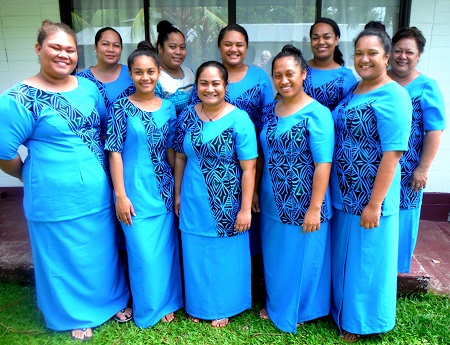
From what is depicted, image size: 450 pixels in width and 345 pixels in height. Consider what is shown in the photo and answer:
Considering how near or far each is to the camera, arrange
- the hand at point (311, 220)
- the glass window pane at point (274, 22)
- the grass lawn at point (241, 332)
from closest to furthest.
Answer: the hand at point (311, 220) < the grass lawn at point (241, 332) < the glass window pane at point (274, 22)

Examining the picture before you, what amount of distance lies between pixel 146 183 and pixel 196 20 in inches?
92.7

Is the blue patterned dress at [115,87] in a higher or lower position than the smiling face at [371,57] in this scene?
lower

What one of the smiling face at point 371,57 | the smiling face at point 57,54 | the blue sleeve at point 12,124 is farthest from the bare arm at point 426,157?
the blue sleeve at point 12,124

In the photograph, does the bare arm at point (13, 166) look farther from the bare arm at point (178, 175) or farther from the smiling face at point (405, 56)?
the smiling face at point (405, 56)

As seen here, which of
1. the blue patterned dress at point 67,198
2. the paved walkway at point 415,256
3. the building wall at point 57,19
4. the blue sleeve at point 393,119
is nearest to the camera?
the blue sleeve at point 393,119

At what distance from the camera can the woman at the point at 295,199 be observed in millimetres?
2266

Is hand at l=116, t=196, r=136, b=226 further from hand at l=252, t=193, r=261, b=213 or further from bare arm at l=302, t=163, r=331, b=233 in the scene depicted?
bare arm at l=302, t=163, r=331, b=233

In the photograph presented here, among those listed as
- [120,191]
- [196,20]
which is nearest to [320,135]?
[120,191]

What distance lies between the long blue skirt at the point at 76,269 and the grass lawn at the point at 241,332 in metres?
0.13

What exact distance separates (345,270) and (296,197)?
54 centimetres

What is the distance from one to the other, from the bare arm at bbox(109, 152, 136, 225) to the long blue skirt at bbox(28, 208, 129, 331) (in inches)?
5.9

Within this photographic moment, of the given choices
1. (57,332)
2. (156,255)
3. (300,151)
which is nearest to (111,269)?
(156,255)

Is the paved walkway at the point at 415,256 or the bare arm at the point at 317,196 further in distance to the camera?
the paved walkway at the point at 415,256

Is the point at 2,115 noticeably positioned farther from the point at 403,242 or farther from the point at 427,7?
the point at 427,7
